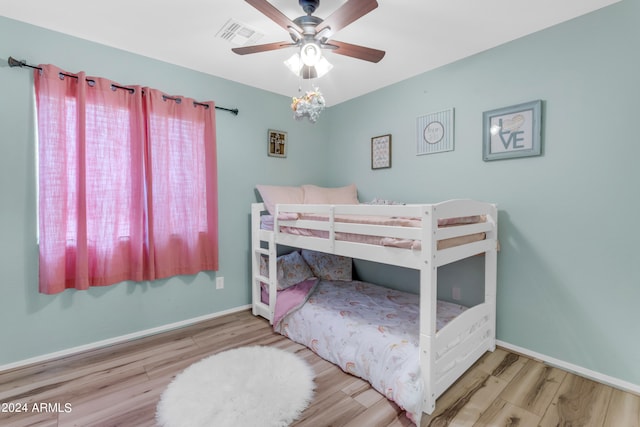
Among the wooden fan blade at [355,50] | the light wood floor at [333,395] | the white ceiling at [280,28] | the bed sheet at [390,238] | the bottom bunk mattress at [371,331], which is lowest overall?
the light wood floor at [333,395]

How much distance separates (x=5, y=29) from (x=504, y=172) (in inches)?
143

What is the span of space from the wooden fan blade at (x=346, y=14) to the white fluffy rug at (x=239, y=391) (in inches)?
82.3

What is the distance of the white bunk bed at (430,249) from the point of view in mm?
1575

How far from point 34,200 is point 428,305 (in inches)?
106

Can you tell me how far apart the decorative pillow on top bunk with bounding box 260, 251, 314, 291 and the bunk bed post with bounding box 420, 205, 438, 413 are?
1.46 metres

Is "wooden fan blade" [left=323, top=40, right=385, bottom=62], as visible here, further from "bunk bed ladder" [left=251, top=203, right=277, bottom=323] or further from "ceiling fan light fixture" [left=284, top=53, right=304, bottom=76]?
"bunk bed ladder" [left=251, top=203, right=277, bottom=323]

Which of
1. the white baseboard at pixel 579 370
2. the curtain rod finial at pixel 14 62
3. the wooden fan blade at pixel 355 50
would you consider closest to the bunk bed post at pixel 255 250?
the wooden fan blade at pixel 355 50

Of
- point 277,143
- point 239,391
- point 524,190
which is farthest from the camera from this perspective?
point 277,143

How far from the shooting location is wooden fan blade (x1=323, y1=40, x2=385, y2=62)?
1.74m

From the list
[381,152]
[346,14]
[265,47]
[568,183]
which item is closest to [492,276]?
[568,183]

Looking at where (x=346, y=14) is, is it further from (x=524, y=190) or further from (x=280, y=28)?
(x=524, y=190)

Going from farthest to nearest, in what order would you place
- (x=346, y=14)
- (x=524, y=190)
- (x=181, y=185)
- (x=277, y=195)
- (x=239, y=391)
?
(x=277, y=195)
(x=181, y=185)
(x=524, y=190)
(x=239, y=391)
(x=346, y=14)

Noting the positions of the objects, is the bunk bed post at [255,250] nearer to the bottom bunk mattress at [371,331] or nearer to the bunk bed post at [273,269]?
the bunk bed post at [273,269]

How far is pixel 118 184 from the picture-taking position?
228cm
